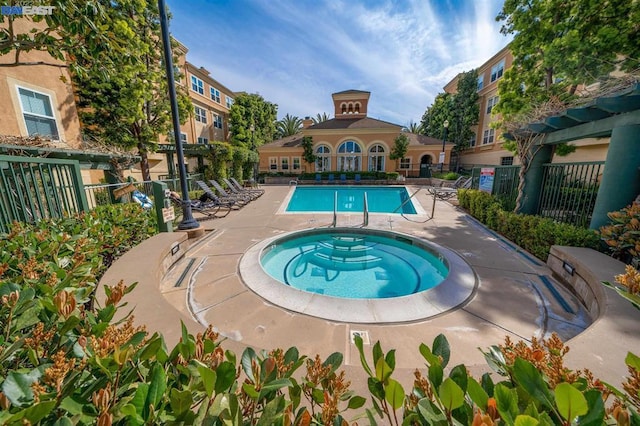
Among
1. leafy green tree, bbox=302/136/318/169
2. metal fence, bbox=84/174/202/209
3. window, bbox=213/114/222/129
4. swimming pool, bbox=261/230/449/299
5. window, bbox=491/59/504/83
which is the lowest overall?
swimming pool, bbox=261/230/449/299

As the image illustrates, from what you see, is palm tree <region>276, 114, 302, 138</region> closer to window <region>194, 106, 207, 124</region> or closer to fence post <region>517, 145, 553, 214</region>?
window <region>194, 106, 207, 124</region>

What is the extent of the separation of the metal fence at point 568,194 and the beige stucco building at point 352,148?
1979 centimetres

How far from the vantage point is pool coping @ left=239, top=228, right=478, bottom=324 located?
3512 mm

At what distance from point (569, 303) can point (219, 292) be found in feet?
19.4

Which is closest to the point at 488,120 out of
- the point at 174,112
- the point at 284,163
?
the point at 284,163

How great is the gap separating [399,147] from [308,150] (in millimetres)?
9744

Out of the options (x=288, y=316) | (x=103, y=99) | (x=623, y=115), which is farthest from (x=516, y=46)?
(x=103, y=99)

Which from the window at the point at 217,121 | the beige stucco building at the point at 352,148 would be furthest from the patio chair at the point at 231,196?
the window at the point at 217,121

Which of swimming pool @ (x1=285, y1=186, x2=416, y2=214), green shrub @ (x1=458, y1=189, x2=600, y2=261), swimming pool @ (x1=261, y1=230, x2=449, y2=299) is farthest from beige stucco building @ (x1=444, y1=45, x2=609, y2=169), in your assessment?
swimming pool @ (x1=261, y1=230, x2=449, y2=299)

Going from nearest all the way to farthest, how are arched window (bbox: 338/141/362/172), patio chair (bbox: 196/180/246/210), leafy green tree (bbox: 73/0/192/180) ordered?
1. patio chair (bbox: 196/180/246/210)
2. leafy green tree (bbox: 73/0/192/180)
3. arched window (bbox: 338/141/362/172)

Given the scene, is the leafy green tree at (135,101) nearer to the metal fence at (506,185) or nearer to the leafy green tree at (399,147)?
the metal fence at (506,185)

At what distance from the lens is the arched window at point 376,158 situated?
25.9m

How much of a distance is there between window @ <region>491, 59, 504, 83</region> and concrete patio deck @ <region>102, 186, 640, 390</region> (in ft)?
88.8

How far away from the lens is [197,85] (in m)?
24.0
